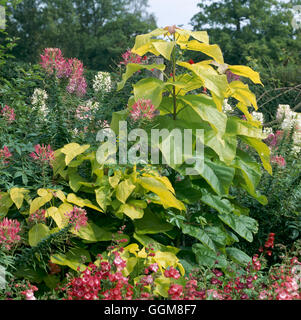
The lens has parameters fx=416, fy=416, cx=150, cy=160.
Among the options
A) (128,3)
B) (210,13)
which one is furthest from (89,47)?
(128,3)

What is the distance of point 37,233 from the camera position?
6.70 ft

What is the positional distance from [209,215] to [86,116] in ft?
3.21

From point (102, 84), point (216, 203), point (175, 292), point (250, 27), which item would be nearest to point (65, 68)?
point (102, 84)

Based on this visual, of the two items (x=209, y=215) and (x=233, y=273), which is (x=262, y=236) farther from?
(x=233, y=273)

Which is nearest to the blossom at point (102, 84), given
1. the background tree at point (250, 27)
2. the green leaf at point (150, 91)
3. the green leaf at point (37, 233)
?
the green leaf at point (150, 91)

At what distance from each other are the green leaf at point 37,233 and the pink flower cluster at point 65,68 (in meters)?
1.01

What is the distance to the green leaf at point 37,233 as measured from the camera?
202 centimetres

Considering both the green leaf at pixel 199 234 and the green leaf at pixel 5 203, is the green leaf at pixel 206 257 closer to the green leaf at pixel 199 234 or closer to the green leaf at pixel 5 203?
the green leaf at pixel 199 234

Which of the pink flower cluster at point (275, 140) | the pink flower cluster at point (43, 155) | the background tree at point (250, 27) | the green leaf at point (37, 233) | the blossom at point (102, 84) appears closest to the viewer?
the green leaf at point (37, 233)

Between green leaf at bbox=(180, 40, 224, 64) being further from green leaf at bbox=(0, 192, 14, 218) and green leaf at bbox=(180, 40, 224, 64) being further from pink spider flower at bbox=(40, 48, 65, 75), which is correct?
green leaf at bbox=(0, 192, 14, 218)

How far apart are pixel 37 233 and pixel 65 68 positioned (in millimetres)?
1090

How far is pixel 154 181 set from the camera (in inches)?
84.7

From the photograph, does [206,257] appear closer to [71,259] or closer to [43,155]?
[71,259]

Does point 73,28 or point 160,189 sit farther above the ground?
point 73,28
